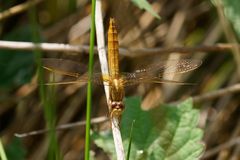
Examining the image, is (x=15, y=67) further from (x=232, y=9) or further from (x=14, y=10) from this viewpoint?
(x=232, y=9)

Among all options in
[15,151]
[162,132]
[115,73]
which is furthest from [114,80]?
[15,151]

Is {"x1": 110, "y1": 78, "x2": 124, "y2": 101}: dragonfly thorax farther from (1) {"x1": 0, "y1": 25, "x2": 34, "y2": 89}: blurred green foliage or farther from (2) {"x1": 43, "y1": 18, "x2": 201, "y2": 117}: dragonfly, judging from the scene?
(1) {"x1": 0, "y1": 25, "x2": 34, "y2": 89}: blurred green foliage

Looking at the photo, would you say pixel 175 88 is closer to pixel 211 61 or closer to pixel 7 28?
pixel 211 61

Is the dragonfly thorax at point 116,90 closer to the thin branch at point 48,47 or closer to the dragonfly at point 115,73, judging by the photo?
the dragonfly at point 115,73

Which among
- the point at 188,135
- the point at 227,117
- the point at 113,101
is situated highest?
the point at 113,101

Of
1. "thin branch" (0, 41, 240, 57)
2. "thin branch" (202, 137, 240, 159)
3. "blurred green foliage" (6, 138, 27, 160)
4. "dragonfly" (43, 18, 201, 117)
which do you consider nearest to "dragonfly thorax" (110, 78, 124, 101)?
"dragonfly" (43, 18, 201, 117)

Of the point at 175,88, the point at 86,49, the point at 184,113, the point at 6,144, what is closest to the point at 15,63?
the point at 6,144
